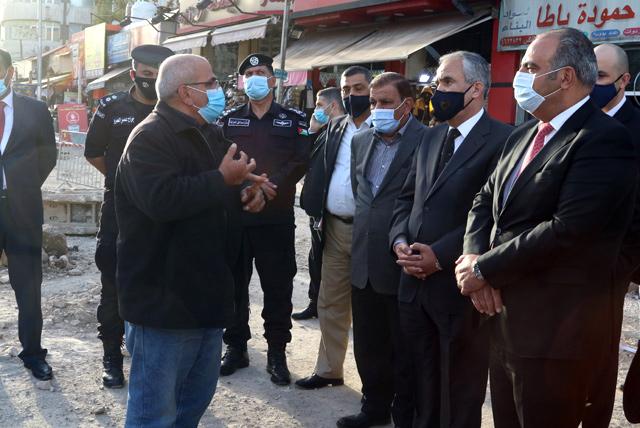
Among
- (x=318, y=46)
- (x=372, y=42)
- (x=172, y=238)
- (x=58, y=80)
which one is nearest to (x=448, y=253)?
(x=172, y=238)

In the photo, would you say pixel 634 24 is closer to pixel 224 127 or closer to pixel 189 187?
pixel 224 127

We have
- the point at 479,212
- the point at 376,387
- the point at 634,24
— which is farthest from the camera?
the point at 634,24

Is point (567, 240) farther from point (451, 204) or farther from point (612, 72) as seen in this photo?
point (612, 72)

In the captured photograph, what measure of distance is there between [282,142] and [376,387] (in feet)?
5.80

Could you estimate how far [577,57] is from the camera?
250 cm

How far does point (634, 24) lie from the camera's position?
32.2ft

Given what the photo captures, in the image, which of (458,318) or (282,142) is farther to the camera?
(282,142)

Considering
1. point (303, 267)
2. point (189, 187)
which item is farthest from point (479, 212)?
point (303, 267)

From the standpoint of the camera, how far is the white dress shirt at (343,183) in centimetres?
438

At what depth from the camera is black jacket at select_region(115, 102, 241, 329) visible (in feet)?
8.84

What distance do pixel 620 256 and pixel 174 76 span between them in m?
2.25

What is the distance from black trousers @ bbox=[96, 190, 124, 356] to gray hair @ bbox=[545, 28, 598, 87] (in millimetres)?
2969

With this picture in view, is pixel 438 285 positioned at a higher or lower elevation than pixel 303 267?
higher

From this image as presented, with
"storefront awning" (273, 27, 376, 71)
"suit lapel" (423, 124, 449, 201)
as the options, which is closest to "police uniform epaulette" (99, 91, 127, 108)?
"suit lapel" (423, 124, 449, 201)
